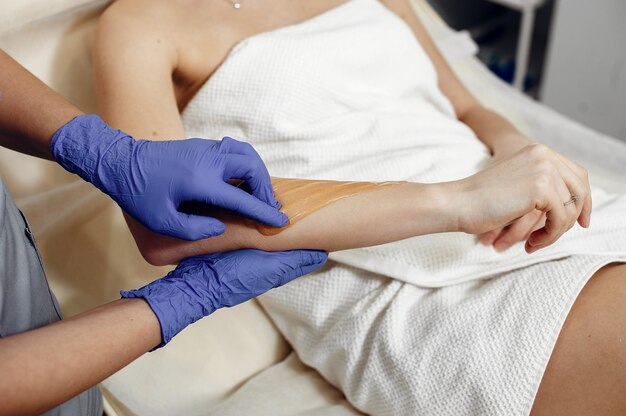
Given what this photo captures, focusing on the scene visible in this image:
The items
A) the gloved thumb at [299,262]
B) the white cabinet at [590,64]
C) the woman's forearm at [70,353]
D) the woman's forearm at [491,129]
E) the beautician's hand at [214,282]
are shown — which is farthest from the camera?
the white cabinet at [590,64]

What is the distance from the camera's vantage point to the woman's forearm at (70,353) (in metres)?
0.67

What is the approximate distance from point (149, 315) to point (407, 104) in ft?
2.28

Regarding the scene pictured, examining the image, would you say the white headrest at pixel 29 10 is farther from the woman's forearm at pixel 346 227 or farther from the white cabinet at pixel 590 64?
the white cabinet at pixel 590 64

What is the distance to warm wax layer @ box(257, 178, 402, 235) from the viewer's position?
0.94 meters

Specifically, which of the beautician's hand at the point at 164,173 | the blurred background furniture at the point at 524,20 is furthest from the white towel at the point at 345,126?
the blurred background furniture at the point at 524,20

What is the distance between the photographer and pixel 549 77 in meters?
2.35

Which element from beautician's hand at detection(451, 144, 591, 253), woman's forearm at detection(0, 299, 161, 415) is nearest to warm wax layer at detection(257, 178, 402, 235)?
beautician's hand at detection(451, 144, 591, 253)

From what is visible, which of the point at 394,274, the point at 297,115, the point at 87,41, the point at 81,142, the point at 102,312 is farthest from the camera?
the point at 87,41

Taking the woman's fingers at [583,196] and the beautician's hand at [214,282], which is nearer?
the beautician's hand at [214,282]

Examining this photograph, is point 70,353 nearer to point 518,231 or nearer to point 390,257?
point 390,257

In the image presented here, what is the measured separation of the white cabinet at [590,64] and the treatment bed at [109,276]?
1.57 m

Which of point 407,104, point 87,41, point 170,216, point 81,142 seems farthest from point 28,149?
point 407,104

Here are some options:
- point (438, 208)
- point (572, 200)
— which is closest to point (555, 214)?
point (572, 200)

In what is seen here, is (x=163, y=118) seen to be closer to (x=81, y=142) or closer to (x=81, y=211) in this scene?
(x=81, y=142)
